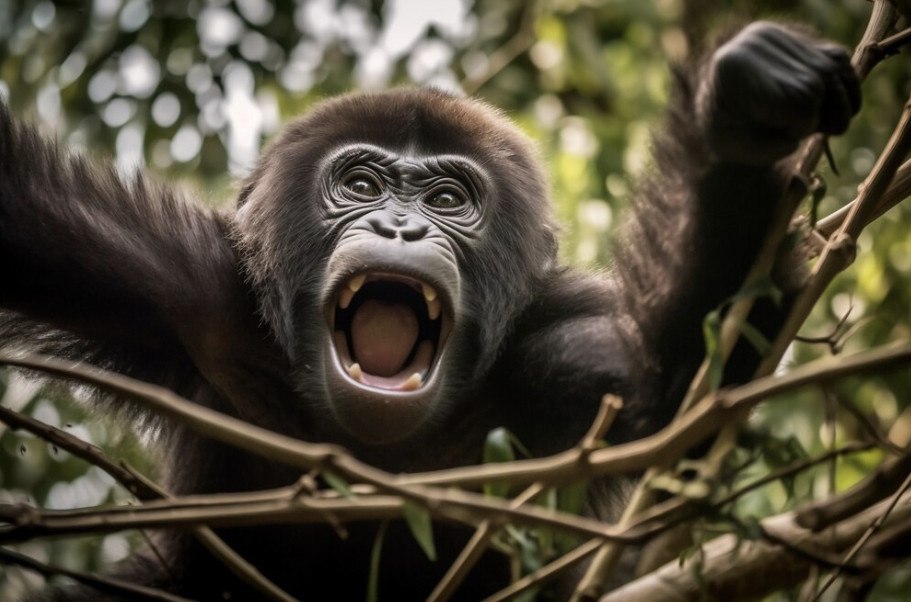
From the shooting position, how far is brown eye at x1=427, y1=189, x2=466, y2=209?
348 centimetres

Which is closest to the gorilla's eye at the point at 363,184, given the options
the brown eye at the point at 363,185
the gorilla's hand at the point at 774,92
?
the brown eye at the point at 363,185

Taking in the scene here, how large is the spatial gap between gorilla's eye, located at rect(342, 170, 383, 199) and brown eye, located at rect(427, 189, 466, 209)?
0.16 m

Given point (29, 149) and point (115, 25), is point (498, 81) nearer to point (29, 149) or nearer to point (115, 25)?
point (115, 25)

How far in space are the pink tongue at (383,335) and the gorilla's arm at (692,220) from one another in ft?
1.19

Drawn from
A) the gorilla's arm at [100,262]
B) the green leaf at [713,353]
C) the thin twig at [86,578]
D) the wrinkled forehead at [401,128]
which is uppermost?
the wrinkled forehead at [401,128]

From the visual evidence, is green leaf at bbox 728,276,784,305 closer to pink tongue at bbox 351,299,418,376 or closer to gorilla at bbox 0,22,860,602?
gorilla at bbox 0,22,860,602

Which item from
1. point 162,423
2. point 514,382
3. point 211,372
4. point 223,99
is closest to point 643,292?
point 514,382

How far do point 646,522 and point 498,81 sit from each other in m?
4.14

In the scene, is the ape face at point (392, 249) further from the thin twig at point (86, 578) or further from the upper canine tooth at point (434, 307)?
the thin twig at point (86, 578)

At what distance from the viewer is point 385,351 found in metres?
3.26

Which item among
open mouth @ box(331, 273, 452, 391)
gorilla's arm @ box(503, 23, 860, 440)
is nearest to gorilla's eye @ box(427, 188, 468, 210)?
open mouth @ box(331, 273, 452, 391)

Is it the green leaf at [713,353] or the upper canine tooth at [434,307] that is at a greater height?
the upper canine tooth at [434,307]

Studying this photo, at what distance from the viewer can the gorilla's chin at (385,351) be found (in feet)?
9.59

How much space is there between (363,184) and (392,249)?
41cm
